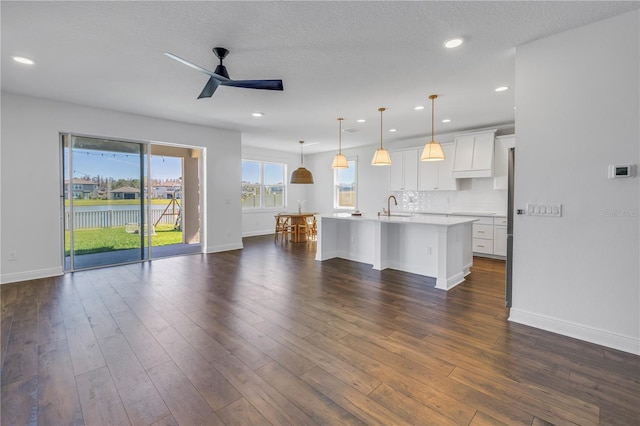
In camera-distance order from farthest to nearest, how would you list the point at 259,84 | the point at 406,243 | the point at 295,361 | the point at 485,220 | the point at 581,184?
the point at 485,220
the point at 406,243
the point at 259,84
the point at 581,184
the point at 295,361

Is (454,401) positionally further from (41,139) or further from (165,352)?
(41,139)

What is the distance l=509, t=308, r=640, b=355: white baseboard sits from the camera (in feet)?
7.70

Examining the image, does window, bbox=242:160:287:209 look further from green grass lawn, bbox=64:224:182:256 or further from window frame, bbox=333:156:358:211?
green grass lawn, bbox=64:224:182:256

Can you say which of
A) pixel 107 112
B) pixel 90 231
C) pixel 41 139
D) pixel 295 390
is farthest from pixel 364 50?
pixel 90 231

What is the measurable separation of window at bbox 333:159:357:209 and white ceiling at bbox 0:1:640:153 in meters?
3.99

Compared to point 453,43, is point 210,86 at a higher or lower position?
lower

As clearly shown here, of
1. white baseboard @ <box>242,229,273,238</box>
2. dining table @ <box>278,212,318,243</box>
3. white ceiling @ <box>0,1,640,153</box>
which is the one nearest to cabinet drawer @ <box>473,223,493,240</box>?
white ceiling @ <box>0,1,640,153</box>

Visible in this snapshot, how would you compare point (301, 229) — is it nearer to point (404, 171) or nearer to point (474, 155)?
point (404, 171)

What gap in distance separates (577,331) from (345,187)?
7.02m

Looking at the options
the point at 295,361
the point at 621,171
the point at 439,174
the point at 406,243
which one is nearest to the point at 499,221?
the point at 439,174

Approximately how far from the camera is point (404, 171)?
23.7 ft

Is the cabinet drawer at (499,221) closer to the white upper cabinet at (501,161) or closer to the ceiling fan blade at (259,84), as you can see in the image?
the white upper cabinet at (501,161)

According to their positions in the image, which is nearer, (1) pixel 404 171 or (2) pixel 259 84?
(2) pixel 259 84

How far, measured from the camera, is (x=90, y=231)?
5.02m
